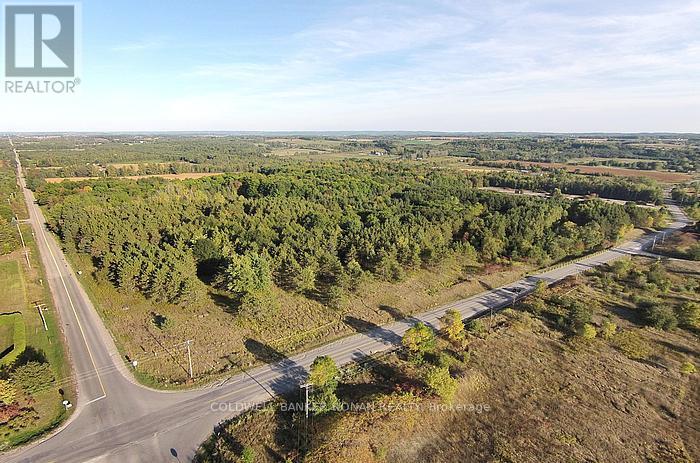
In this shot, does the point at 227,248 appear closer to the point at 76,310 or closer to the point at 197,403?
the point at 76,310

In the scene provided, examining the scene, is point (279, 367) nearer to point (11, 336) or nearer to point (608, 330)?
point (11, 336)

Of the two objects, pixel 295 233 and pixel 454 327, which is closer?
pixel 454 327

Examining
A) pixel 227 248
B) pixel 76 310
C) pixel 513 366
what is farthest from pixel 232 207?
pixel 513 366

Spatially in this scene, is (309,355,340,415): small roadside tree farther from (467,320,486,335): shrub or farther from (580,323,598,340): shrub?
(580,323,598,340): shrub

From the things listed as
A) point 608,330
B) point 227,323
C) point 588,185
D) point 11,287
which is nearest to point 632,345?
point 608,330

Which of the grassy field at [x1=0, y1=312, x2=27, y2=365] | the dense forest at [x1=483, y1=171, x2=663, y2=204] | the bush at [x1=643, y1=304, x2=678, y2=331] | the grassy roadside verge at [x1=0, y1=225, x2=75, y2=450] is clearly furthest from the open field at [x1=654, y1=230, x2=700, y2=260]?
the grassy field at [x1=0, y1=312, x2=27, y2=365]
